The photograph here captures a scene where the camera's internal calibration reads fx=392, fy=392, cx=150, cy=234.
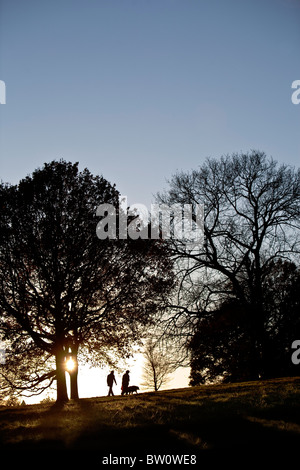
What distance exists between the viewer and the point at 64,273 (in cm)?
2025

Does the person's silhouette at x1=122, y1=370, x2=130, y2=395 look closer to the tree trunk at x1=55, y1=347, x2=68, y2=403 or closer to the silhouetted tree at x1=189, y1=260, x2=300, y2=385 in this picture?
the silhouetted tree at x1=189, y1=260, x2=300, y2=385

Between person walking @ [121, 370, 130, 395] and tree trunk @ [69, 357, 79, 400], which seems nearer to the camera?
tree trunk @ [69, 357, 79, 400]

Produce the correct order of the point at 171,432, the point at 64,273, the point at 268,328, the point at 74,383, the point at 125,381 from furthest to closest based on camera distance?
1. the point at 268,328
2. the point at 125,381
3. the point at 74,383
4. the point at 64,273
5. the point at 171,432

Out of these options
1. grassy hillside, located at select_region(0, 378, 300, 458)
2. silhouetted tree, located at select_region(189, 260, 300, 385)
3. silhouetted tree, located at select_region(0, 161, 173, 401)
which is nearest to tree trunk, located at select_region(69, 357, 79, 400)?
silhouetted tree, located at select_region(0, 161, 173, 401)

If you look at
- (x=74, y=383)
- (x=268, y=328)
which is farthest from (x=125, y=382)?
(x=268, y=328)

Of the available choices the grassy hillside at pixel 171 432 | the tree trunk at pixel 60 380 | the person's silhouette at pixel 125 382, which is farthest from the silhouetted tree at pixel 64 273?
the grassy hillside at pixel 171 432

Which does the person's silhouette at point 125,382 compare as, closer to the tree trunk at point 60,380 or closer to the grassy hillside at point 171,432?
the tree trunk at point 60,380

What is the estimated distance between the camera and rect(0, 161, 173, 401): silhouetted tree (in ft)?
66.2

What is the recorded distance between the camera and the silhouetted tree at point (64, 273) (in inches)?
795

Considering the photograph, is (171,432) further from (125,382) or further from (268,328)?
(268,328)

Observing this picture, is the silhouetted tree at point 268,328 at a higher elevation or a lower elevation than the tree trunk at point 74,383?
higher

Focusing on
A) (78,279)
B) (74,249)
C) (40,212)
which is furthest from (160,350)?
(40,212)

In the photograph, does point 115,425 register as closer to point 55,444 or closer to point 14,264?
point 55,444
